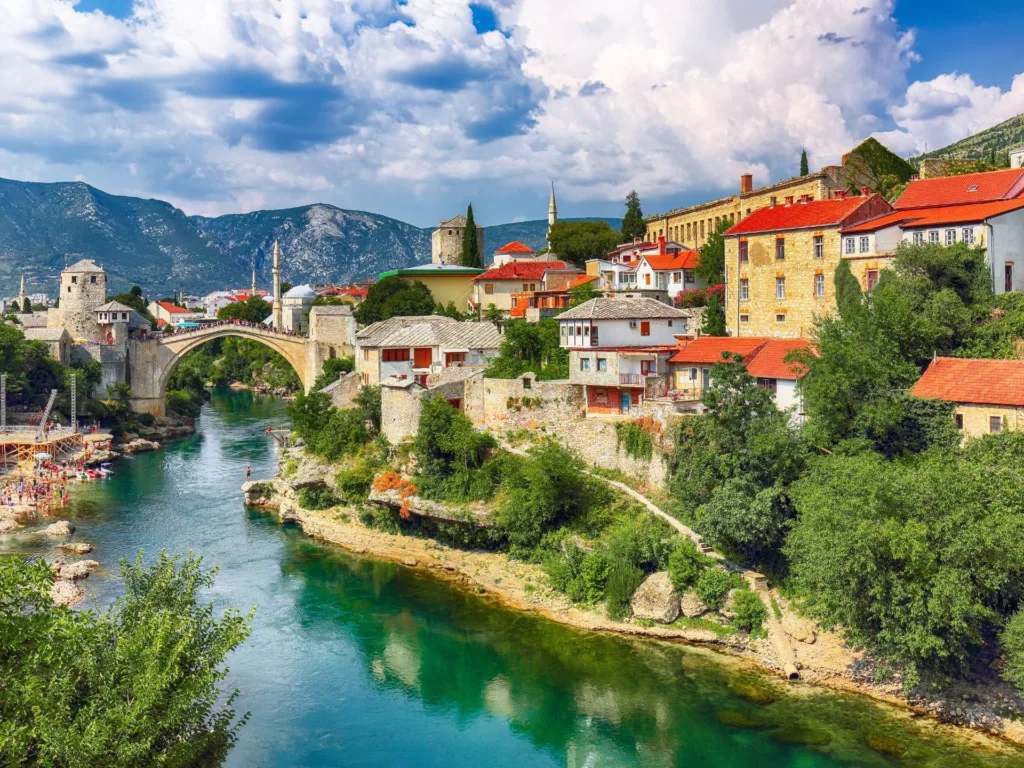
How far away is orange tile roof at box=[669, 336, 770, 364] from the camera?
28.2m

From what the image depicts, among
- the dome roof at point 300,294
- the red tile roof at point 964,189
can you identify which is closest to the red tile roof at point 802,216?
the red tile roof at point 964,189

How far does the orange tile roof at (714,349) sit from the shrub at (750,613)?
880 centimetres

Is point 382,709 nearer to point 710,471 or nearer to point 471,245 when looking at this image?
point 710,471

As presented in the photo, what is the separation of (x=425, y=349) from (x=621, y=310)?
31.3 feet

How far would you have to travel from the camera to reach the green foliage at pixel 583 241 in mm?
50750

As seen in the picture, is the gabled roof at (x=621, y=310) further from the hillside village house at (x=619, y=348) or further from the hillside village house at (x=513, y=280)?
the hillside village house at (x=513, y=280)

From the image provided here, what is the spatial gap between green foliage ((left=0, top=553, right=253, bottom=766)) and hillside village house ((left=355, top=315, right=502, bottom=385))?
20679mm

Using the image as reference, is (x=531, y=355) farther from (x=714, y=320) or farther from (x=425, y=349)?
(x=714, y=320)

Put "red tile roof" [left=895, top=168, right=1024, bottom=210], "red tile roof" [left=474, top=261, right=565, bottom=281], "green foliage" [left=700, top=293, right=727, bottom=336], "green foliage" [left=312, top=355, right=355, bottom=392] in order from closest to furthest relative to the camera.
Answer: "red tile roof" [left=895, top=168, right=1024, bottom=210] → "green foliage" [left=700, top=293, right=727, bottom=336] → "green foliage" [left=312, top=355, right=355, bottom=392] → "red tile roof" [left=474, top=261, right=565, bottom=281]

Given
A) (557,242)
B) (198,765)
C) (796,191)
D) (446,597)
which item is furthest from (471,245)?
(198,765)

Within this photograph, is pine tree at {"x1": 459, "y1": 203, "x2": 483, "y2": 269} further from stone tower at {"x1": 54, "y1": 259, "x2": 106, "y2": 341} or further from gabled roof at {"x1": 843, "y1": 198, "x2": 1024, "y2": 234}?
gabled roof at {"x1": 843, "y1": 198, "x2": 1024, "y2": 234}

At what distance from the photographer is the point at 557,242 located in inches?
2068

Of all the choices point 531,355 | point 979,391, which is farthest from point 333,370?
point 979,391

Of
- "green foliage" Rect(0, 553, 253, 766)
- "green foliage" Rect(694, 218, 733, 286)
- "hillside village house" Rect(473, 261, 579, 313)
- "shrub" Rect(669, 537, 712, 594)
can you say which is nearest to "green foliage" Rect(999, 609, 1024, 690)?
"shrub" Rect(669, 537, 712, 594)
